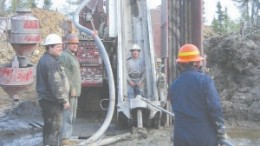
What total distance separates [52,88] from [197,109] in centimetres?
308

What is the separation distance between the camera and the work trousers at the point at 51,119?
742 cm

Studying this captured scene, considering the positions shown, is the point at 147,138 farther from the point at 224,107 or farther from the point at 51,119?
the point at 224,107

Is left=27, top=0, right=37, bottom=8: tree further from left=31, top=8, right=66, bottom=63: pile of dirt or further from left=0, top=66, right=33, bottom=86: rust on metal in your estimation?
left=0, top=66, right=33, bottom=86: rust on metal

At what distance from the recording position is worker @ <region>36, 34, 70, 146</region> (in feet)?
23.7

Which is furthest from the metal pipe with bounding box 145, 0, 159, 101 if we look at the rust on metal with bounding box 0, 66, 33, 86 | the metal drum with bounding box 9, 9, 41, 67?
the rust on metal with bounding box 0, 66, 33, 86

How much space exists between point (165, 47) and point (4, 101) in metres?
5.59

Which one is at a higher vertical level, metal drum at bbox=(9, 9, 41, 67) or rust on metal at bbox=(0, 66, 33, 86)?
metal drum at bbox=(9, 9, 41, 67)

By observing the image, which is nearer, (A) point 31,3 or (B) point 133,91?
(B) point 133,91

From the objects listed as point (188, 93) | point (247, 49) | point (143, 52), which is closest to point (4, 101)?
point (143, 52)

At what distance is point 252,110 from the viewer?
11320 millimetres

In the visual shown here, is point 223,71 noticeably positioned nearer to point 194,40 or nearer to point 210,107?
point 194,40

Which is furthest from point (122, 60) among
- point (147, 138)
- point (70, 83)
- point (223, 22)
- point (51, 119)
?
point (223, 22)

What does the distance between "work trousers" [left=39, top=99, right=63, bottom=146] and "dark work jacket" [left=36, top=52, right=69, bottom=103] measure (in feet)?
0.35

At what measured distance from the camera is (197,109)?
471 centimetres
